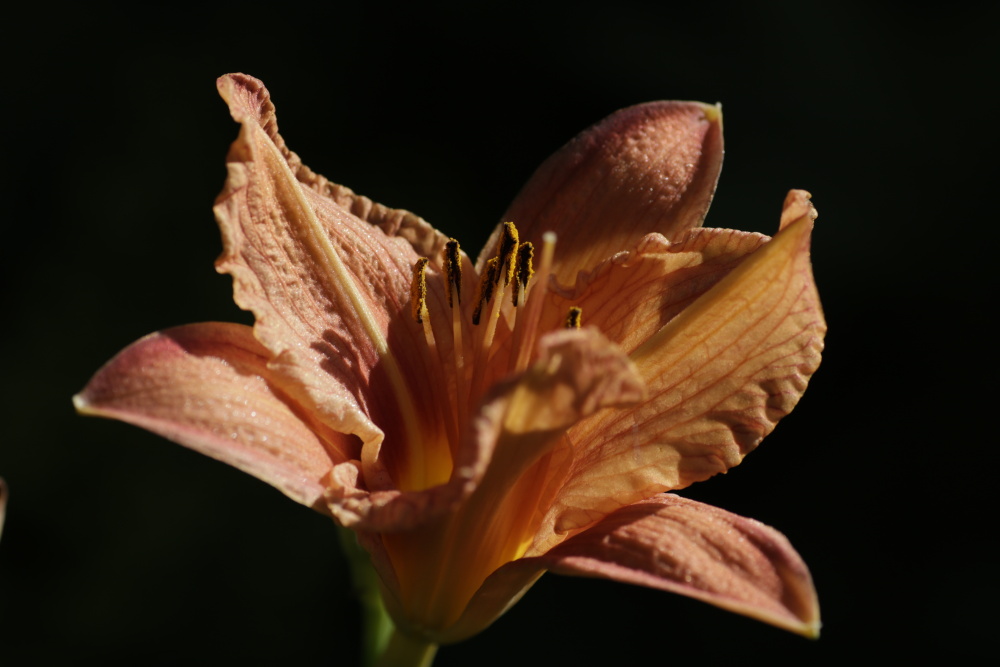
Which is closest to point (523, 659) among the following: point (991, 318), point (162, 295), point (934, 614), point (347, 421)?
point (934, 614)

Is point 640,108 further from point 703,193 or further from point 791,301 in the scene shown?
point 791,301

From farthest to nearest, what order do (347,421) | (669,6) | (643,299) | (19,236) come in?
(669,6) → (19,236) → (643,299) → (347,421)

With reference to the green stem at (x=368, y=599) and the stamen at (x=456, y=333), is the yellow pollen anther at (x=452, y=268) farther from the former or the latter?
the green stem at (x=368, y=599)

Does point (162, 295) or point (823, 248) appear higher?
point (823, 248)

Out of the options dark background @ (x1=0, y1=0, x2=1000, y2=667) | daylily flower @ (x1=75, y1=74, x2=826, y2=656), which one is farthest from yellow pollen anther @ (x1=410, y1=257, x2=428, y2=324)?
dark background @ (x1=0, y1=0, x2=1000, y2=667)

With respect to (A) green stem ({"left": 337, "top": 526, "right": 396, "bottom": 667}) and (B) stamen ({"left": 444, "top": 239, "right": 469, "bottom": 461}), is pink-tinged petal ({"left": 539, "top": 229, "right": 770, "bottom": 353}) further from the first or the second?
(A) green stem ({"left": 337, "top": 526, "right": 396, "bottom": 667})

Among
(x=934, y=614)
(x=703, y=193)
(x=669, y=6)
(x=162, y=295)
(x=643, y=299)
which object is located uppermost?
(x=669, y=6)

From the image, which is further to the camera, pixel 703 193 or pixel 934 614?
pixel 934 614
